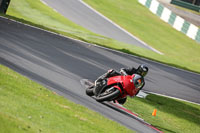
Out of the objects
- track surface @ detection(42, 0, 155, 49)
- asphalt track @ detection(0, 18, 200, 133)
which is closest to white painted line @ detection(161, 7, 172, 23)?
track surface @ detection(42, 0, 155, 49)

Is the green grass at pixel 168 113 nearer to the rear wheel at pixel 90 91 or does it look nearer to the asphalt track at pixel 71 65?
the asphalt track at pixel 71 65

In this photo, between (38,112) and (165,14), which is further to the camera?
→ (165,14)

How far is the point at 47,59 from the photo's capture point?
16359 mm

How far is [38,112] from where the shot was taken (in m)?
8.68

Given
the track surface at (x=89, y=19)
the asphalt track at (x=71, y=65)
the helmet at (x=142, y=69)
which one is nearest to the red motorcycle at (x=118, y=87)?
the helmet at (x=142, y=69)

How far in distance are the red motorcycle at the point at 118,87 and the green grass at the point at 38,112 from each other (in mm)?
1574

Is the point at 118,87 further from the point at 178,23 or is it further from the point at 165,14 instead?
the point at 165,14

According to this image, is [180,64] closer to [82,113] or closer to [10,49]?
[10,49]

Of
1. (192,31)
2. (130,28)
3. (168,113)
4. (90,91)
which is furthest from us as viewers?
→ (192,31)

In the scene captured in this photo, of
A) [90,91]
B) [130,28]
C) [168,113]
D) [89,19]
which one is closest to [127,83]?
[90,91]

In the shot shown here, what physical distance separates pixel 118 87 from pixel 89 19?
2381cm

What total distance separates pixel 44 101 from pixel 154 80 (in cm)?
1187

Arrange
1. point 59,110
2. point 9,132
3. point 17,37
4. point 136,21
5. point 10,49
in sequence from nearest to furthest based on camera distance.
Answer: point 9,132 < point 59,110 < point 10,49 < point 17,37 < point 136,21

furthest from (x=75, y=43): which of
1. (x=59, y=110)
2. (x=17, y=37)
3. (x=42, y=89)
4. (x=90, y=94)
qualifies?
(x=59, y=110)
